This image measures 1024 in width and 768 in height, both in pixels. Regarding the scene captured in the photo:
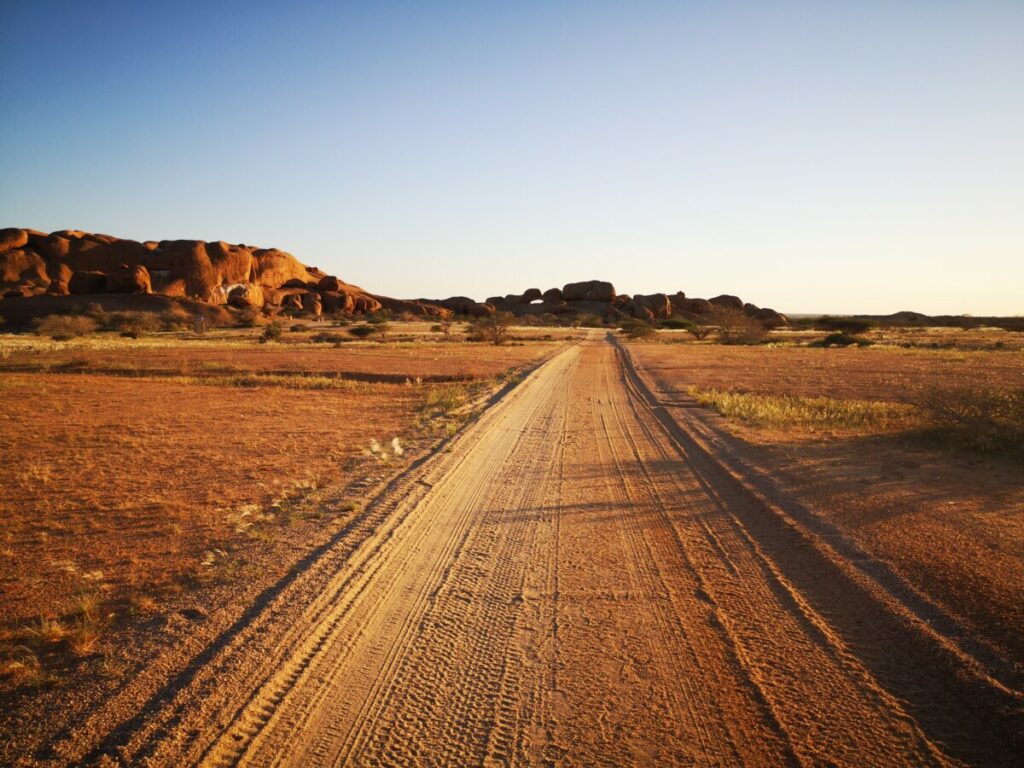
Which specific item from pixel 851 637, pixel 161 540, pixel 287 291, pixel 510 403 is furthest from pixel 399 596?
pixel 287 291

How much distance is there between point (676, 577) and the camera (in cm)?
509

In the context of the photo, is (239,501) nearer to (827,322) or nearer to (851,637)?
(851,637)

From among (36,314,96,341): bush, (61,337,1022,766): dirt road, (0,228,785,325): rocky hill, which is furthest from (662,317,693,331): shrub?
(61,337,1022,766): dirt road

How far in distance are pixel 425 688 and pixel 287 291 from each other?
8926 centimetres

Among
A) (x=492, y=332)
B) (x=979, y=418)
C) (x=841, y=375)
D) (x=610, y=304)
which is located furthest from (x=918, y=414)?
(x=610, y=304)

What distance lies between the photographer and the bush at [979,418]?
31.5ft

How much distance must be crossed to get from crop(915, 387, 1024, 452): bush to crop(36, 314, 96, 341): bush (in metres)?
56.4

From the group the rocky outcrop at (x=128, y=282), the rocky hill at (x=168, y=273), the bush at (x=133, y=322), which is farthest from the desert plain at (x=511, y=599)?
the rocky hill at (x=168, y=273)

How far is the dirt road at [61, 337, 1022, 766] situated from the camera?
3.05m

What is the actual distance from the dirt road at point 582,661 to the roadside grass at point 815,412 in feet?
24.3

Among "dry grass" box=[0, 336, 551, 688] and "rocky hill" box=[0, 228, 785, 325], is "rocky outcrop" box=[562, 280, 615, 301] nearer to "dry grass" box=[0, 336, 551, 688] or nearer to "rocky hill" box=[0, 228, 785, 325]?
"rocky hill" box=[0, 228, 785, 325]

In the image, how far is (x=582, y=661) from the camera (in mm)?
3820

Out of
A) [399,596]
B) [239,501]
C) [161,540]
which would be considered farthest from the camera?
[239,501]

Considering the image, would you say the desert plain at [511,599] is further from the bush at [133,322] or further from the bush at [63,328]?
the bush at [133,322]
